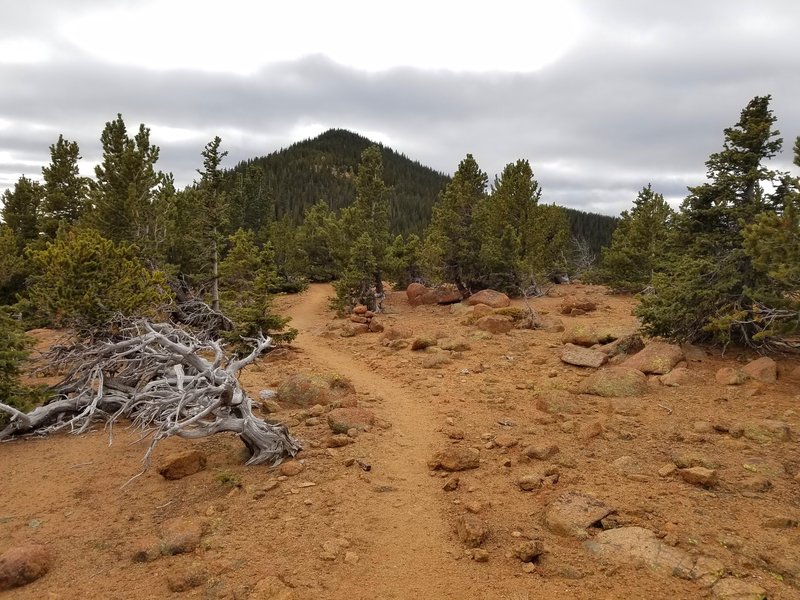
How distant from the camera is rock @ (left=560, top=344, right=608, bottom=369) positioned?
46.8ft

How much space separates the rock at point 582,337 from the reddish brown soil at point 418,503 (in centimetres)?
422

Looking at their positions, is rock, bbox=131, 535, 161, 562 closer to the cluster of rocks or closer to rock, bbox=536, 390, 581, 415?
rock, bbox=536, 390, 581, 415

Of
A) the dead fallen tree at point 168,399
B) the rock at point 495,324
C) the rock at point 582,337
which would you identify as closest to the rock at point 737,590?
the dead fallen tree at point 168,399

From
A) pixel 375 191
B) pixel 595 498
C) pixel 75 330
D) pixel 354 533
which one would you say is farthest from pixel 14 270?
pixel 595 498

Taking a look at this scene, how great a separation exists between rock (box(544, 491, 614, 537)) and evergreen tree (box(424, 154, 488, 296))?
22552mm

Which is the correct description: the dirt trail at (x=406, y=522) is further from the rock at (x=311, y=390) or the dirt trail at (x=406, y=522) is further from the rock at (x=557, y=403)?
the rock at (x=557, y=403)

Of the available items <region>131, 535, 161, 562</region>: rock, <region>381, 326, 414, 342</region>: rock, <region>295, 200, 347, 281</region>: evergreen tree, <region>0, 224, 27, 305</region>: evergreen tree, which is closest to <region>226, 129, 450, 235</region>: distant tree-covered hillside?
<region>295, 200, 347, 281</region>: evergreen tree

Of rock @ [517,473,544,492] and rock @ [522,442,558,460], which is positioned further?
rock @ [522,442,558,460]

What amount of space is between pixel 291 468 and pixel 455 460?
9.62 ft

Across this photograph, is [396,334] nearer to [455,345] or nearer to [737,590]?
[455,345]

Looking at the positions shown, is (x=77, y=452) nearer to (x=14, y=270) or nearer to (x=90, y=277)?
(x=90, y=277)

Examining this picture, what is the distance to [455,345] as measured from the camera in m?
17.2

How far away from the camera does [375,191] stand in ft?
93.2

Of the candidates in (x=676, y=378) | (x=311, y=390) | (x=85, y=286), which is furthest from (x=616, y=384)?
(x=85, y=286)
